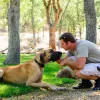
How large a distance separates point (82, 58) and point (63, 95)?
3.24 ft

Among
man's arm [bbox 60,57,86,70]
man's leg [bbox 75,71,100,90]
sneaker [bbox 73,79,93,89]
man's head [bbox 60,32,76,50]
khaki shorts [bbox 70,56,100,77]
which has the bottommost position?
sneaker [bbox 73,79,93,89]

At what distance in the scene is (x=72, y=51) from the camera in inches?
331

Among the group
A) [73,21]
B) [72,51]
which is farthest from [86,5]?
[73,21]

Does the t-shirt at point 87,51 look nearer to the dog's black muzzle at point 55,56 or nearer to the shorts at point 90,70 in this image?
the shorts at point 90,70

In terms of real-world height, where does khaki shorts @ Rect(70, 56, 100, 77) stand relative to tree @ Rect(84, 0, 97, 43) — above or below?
below

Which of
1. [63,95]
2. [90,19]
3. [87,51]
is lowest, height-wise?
[63,95]

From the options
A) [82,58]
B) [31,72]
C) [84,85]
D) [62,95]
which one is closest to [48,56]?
[31,72]

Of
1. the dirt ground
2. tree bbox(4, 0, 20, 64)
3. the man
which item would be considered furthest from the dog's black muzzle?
tree bbox(4, 0, 20, 64)

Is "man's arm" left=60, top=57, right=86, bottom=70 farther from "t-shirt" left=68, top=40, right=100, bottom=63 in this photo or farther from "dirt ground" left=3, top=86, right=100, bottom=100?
"dirt ground" left=3, top=86, right=100, bottom=100

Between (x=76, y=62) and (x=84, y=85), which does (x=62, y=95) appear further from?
(x=84, y=85)

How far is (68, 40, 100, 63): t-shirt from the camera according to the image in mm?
7875

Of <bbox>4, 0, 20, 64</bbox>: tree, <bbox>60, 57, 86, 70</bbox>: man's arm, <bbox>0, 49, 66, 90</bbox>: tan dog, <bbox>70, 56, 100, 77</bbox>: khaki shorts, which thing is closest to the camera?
<bbox>60, 57, 86, 70</bbox>: man's arm

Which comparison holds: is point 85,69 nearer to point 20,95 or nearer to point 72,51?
point 72,51

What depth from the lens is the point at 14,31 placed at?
47.1 ft
